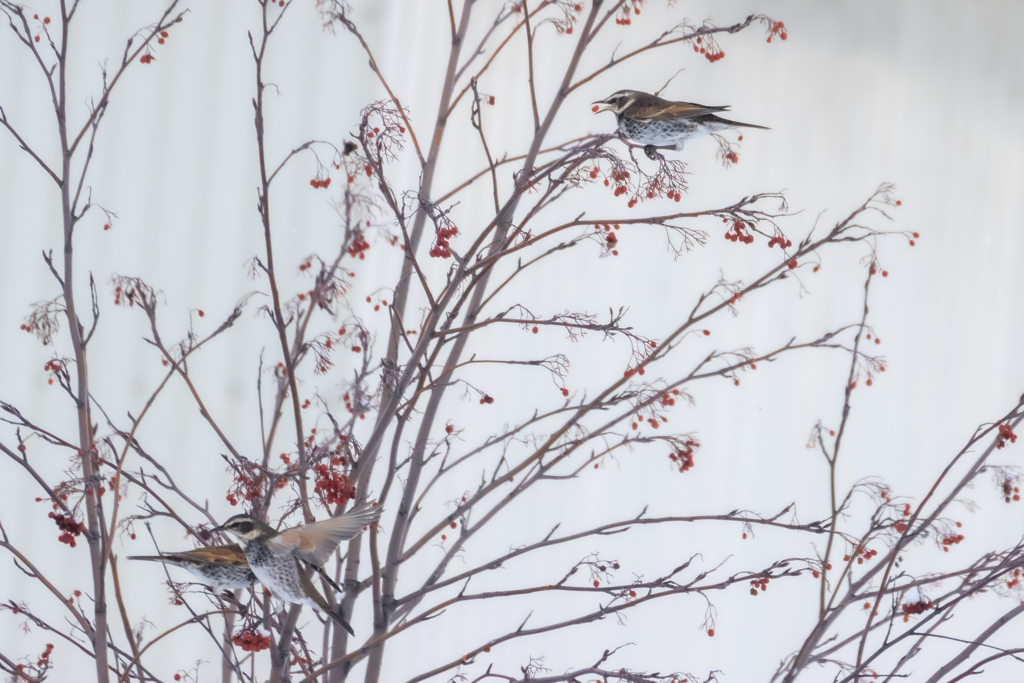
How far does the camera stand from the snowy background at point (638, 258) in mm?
1517

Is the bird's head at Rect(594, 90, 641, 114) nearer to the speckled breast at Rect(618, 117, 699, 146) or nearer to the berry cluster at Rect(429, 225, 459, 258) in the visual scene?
the speckled breast at Rect(618, 117, 699, 146)

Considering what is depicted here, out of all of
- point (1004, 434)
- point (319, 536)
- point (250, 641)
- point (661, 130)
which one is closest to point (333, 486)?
point (319, 536)

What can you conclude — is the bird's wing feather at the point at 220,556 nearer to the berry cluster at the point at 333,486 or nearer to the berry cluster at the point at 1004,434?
the berry cluster at the point at 333,486

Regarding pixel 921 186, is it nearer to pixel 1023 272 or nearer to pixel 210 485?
pixel 1023 272

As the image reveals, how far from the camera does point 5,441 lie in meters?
1.47

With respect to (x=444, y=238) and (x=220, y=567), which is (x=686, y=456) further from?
(x=220, y=567)

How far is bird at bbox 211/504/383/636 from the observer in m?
0.71

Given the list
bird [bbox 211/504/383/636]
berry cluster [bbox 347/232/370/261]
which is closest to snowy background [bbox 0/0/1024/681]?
berry cluster [bbox 347/232/370/261]

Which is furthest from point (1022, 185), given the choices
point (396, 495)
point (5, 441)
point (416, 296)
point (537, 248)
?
point (5, 441)

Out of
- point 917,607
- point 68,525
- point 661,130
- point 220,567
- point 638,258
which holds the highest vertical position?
point 638,258

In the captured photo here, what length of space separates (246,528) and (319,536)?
0.20 feet

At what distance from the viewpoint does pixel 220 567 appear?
74cm

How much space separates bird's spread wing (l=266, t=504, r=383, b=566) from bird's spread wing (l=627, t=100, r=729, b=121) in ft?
1.80

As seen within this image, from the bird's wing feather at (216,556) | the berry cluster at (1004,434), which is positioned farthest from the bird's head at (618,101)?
the bird's wing feather at (216,556)
